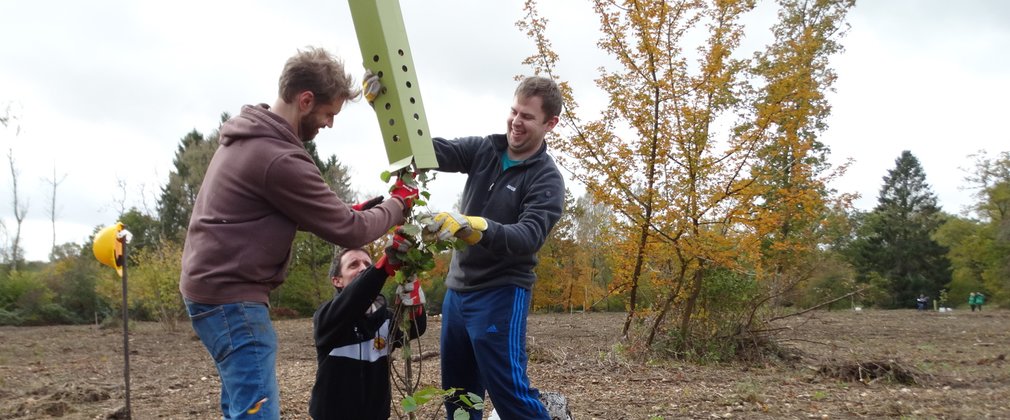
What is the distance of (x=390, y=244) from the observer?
243 centimetres

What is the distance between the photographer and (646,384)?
663cm

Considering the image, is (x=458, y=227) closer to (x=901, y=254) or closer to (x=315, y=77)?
(x=315, y=77)

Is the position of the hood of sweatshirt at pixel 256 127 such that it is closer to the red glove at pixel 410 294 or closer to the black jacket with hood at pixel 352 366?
the red glove at pixel 410 294

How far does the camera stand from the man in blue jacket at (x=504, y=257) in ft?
9.76

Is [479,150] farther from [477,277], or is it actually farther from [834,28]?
[834,28]

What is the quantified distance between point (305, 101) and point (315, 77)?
0.09 metres

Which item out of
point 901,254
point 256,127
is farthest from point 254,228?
point 901,254

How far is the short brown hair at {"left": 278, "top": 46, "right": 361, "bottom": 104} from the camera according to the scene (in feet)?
7.66

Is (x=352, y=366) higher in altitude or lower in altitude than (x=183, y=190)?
lower

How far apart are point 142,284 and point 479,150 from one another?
49.8ft

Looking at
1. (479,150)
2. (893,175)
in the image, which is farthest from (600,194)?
(893,175)

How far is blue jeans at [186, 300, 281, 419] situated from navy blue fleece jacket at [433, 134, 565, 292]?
3.12 feet

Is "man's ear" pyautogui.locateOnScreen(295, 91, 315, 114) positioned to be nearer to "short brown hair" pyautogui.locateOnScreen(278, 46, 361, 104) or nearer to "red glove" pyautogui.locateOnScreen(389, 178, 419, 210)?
"short brown hair" pyautogui.locateOnScreen(278, 46, 361, 104)

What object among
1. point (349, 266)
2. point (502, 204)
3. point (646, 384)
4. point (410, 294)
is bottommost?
point (646, 384)
